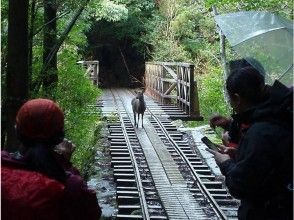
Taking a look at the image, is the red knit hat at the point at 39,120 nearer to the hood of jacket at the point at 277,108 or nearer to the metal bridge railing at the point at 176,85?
the hood of jacket at the point at 277,108

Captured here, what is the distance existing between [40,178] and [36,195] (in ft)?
0.27

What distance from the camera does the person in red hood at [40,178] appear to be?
2.21 meters

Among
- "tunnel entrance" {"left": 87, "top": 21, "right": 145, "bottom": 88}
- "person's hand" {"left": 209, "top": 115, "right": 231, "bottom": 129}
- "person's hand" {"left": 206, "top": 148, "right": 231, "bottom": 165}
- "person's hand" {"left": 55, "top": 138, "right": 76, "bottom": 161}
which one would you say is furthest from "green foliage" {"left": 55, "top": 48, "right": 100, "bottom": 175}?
"tunnel entrance" {"left": 87, "top": 21, "right": 145, "bottom": 88}

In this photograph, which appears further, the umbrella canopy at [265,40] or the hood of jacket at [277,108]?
the umbrella canopy at [265,40]

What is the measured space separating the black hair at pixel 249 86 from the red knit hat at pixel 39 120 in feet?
3.32

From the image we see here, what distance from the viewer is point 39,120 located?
231 cm

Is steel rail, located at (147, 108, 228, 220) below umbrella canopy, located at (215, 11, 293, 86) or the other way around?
below

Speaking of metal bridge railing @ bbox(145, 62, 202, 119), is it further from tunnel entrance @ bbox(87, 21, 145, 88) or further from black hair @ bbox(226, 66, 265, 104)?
black hair @ bbox(226, 66, 265, 104)

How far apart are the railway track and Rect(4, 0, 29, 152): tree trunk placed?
2128mm

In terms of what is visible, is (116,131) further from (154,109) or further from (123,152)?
(154,109)

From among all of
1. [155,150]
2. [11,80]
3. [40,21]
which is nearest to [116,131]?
[155,150]

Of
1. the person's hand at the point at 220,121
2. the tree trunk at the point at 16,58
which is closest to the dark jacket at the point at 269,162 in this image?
the person's hand at the point at 220,121

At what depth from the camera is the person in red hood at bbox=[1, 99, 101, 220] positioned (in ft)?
7.26

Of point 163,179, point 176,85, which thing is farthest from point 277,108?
point 176,85
